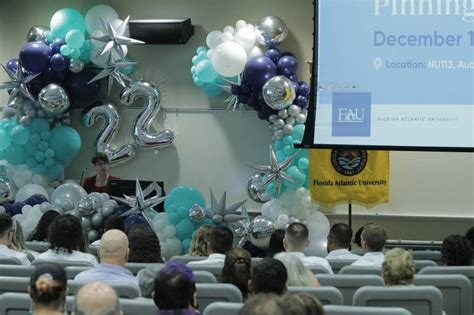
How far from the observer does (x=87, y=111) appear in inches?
378

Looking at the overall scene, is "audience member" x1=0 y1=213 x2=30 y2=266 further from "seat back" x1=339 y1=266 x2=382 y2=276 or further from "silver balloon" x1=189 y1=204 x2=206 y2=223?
"silver balloon" x1=189 y1=204 x2=206 y2=223

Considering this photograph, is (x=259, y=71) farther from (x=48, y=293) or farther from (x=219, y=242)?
(x=48, y=293)

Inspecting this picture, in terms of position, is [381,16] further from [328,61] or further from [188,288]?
[188,288]

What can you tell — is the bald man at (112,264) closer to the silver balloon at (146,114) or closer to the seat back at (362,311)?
the seat back at (362,311)

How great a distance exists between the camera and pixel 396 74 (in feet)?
24.7

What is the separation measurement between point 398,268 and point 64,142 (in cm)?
540

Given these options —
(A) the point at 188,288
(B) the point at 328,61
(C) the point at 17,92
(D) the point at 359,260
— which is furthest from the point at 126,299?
(C) the point at 17,92

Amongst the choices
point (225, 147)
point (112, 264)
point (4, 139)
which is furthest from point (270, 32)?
point (112, 264)

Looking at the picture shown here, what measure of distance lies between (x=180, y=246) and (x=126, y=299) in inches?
170

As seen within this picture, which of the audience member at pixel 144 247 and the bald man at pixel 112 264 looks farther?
the audience member at pixel 144 247

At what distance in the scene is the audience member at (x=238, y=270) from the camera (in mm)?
4750

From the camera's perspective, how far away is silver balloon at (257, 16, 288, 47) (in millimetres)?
8891

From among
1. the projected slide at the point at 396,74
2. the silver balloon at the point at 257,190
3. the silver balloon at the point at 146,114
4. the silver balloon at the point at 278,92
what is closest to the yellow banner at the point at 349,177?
the silver balloon at the point at 257,190

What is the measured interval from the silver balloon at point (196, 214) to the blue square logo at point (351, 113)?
63.5 inches
